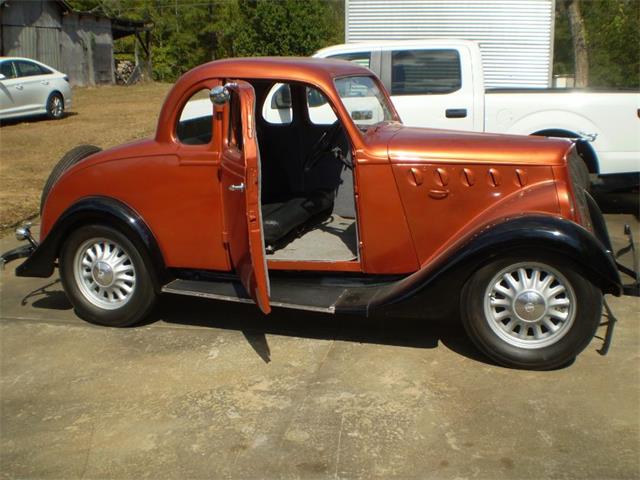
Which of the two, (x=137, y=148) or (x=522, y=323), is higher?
(x=137, y=148)

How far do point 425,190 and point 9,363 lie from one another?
284 centimetres

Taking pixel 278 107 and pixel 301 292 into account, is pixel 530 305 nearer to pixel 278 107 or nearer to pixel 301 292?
pixel 301 292

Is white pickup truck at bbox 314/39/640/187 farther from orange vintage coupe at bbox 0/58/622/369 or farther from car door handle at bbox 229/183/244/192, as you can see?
car door handle at bbox 229/183/244/192

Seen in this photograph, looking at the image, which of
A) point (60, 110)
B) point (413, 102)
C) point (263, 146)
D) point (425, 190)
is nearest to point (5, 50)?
point (60, 110)

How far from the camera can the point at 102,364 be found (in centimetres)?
489

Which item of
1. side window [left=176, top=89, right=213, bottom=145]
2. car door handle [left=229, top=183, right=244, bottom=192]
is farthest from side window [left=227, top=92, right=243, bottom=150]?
car door handle [left=229, top=183, right=244, bottom=192]

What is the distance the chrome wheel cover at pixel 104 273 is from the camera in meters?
5.37

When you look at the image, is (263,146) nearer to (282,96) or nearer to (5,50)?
(282,96)

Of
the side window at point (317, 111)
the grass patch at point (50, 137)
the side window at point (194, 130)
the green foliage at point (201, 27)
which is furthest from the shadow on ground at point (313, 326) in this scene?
the green foliage at point (201, 27)

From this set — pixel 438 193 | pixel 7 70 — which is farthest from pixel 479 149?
pixel 7 70

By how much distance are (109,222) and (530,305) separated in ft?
9.20

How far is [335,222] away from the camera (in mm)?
5934

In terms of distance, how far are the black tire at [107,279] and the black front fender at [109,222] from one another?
43 mm

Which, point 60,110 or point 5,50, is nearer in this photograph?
point 60,110
